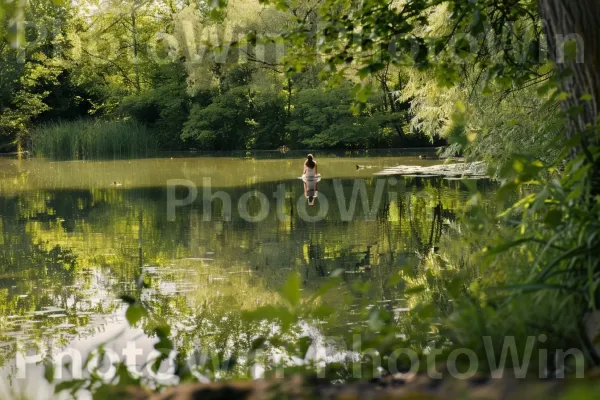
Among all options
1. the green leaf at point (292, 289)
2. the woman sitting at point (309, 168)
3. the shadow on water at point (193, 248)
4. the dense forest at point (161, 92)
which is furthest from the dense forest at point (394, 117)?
the woman sitting at point (309, 168)

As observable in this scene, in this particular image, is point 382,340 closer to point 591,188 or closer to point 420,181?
point 591,188

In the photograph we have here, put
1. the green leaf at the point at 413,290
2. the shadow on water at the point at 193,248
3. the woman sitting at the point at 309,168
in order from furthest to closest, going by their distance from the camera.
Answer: the woman sitting at the point at 309,168 → the shadow on water at the point at 193,248 → the green leaf at the point at 413,290

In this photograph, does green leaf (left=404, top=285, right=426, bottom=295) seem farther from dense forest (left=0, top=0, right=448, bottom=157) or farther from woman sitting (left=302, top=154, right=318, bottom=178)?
dense forest (left=0, top=0, right=448, bottom=157)

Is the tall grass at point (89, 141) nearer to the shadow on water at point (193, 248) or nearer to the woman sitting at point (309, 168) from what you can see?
the woman sitting at point (309, 168)

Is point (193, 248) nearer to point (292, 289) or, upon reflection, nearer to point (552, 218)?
point (552, 218)

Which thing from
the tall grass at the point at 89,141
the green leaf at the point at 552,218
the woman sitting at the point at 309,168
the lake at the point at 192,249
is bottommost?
the lake at the point at 192,249

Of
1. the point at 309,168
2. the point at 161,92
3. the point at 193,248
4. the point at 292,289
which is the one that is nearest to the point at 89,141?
the point at 161,92

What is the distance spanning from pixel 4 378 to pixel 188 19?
1421 inches

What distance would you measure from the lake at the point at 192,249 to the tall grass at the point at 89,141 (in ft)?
Result: 48.1

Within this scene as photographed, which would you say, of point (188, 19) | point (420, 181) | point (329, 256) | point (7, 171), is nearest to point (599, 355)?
point (329, 256)

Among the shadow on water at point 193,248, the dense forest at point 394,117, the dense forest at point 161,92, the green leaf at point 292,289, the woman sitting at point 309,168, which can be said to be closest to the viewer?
the green leaf at point 292,289

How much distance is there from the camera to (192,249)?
1152 cm

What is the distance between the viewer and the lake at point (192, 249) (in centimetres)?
717

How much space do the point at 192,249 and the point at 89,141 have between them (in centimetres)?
2825
